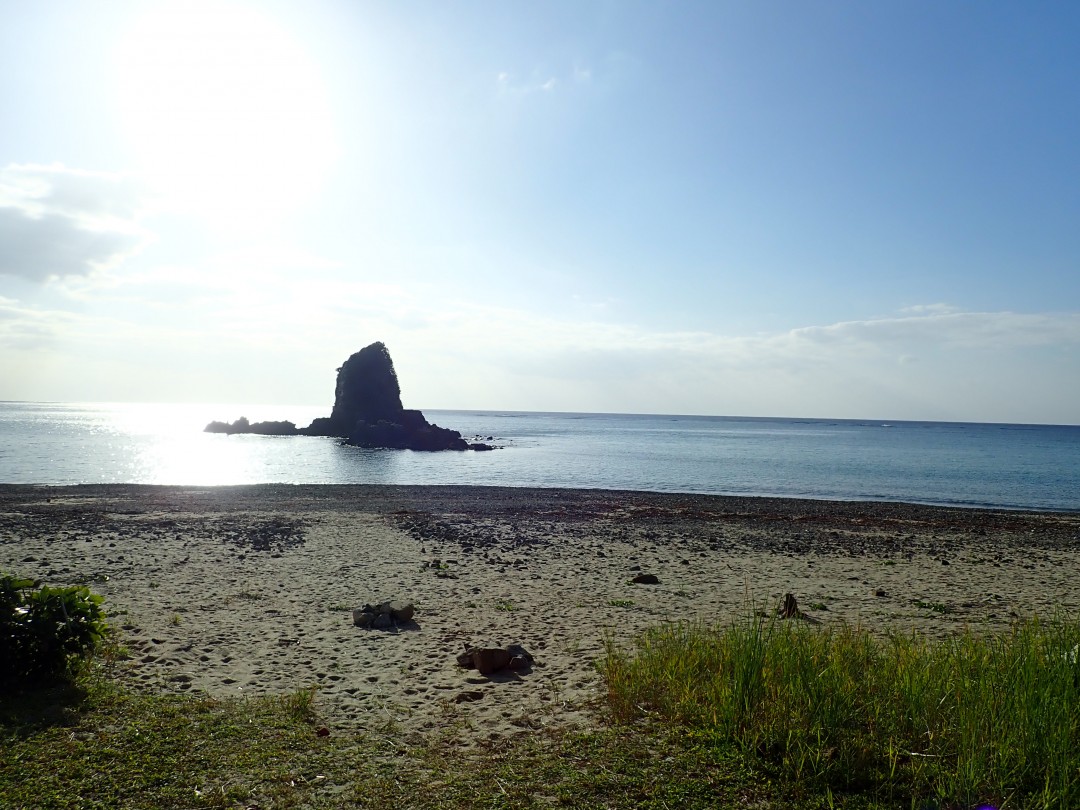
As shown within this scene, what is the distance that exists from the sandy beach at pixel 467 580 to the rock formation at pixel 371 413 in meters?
55.6

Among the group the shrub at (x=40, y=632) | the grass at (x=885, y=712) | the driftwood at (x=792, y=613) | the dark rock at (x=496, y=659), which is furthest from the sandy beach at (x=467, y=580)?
the grass at (x=885, y=712)

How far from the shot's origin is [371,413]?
96.6m

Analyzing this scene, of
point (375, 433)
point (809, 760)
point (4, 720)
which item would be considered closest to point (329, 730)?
point (4, 720)

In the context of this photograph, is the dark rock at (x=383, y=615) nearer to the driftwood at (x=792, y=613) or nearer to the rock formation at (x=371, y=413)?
the driftwood at (x=792, y=613)

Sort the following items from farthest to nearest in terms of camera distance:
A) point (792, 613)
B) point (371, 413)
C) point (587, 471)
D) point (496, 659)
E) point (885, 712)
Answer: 1. point (371, 413)
2. point (587, 471)
3. point (792, 613)
4. point (496, 659)
5. point (885, 712)

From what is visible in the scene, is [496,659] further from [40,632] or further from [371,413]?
[371,413]

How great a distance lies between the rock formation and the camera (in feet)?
283

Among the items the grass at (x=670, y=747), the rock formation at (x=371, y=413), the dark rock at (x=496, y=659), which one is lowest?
the dark rock at (x=496, y=659)

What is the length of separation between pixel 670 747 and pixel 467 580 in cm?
905

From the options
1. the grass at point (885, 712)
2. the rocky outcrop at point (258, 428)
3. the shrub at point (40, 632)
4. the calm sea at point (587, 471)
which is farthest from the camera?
the rocky outcrop at point (258, 428)

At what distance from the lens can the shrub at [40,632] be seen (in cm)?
688

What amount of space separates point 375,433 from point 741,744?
83.9 m

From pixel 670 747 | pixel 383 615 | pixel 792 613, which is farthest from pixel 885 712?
pixel 383 615

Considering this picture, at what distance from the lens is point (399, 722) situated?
22.1 feet
